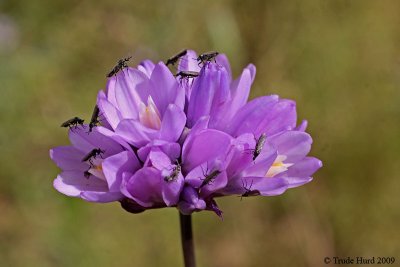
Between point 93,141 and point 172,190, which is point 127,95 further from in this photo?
point 172,190

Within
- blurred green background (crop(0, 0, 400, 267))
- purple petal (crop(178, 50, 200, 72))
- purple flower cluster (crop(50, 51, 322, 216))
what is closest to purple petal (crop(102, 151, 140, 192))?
purple flower cluster (crop(50, 51, 322, 216))

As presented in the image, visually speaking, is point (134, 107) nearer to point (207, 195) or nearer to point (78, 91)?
point (207, 195)

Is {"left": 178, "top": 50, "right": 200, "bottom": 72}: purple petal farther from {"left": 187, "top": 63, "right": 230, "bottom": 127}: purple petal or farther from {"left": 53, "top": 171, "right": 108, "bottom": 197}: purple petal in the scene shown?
{"left": 53, "top": 171, "right": 108, "bottom": 197}: purple petal

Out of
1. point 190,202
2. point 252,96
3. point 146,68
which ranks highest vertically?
point 252,96

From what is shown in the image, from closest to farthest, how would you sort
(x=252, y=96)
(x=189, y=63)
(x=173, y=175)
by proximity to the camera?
(x=173, y=175), (x=189, y=63), (x=252, y=96)

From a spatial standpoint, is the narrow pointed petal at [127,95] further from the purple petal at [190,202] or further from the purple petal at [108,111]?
the purple petal at [190,202]

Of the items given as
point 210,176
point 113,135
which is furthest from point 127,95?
point 210,176

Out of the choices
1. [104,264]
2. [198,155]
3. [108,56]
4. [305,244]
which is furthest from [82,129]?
[108,56]
